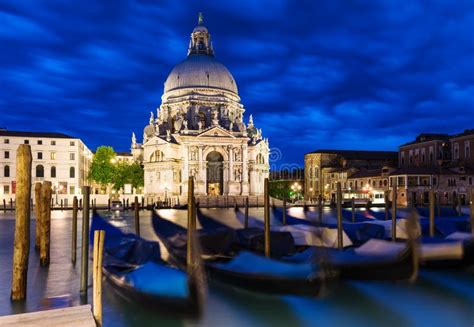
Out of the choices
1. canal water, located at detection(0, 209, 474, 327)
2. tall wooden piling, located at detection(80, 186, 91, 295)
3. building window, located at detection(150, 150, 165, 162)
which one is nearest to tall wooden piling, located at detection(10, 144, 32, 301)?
canal water, located at detection(0, 209, 474, 327)

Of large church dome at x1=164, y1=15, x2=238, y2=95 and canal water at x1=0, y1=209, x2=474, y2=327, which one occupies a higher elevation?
large church dome at x1=164, y1=15, x2=238, y2=95

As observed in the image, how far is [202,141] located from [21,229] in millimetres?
30043

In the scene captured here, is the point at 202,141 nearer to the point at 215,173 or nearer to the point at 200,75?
the point at 215,173

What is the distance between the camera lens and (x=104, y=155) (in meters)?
38.8

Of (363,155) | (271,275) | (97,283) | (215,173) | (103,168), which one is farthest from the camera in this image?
(363,155)

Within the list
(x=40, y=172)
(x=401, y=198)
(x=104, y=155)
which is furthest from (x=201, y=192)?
(x=401, y=198)

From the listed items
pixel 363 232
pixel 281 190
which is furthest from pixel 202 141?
pixel 363 232

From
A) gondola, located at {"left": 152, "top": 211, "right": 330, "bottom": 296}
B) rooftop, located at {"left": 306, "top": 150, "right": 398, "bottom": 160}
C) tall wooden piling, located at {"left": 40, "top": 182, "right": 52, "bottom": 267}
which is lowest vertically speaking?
gondola, located at {"left": 152, "top": 211, "right": 330, "bottom": 296}

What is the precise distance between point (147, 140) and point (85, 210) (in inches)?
1201

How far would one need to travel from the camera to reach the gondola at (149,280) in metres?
5.52

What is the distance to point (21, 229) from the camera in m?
6.08

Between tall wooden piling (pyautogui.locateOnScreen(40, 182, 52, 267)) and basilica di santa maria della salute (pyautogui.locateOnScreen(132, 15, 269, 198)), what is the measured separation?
24948mm

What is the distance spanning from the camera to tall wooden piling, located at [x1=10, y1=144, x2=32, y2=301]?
603cm

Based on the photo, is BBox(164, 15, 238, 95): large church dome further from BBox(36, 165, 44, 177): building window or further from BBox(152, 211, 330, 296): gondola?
BBox(152, 211, 330, 296): gondola
